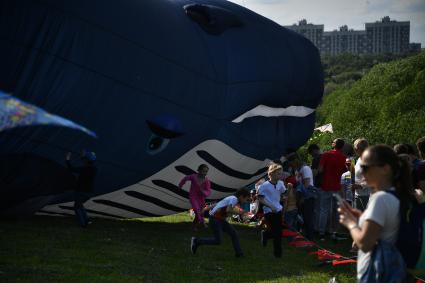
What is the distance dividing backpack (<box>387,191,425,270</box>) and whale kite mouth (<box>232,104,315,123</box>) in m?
7.27

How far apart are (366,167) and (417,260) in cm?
73

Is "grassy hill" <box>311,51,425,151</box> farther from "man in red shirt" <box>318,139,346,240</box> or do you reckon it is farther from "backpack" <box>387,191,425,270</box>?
"backpack" <box>387,191,425,270</box>

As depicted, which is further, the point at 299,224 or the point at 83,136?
the point at 299,224

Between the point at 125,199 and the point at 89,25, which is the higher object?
the point at 89,25

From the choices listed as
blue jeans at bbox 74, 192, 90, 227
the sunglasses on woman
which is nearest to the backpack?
the sunglasses on woman

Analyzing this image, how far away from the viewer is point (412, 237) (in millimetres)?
4945

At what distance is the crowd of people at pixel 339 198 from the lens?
476 centimetres

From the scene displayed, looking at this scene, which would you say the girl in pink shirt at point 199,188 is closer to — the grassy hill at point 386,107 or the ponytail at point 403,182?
the ponytail at point 403,182

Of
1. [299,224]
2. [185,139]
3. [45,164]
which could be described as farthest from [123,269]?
[299,224]

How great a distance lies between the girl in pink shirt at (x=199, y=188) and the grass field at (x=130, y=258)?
54cm

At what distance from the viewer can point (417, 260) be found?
5.00 meters

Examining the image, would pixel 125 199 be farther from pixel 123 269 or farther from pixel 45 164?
pixel 123 269

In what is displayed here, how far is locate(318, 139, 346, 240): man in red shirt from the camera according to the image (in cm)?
1261

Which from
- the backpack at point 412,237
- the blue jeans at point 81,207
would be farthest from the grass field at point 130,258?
the backpack at point 412,237
